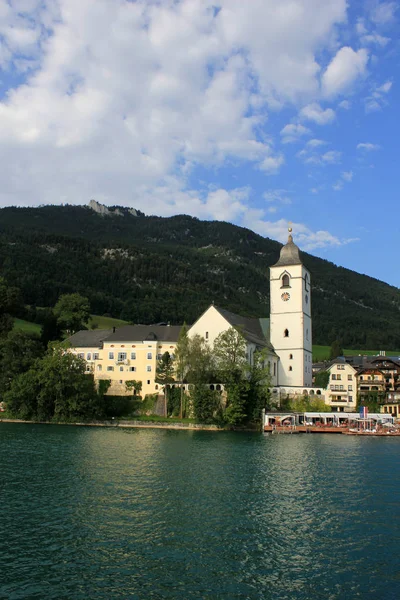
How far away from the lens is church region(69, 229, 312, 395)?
3499 inches

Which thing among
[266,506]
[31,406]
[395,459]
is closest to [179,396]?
[31,406]

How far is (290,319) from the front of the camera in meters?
94.3

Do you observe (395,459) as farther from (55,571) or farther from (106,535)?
(55,571)

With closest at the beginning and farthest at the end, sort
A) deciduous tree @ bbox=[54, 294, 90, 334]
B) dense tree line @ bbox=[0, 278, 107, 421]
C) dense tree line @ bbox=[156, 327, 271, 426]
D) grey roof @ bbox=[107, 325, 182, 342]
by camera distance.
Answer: dense tree line @ bbox=[156, 327, 271, 426], dense tree line @ bbox=[0, 278, 107, 421], grey roof @ bbox=[107, 325, 182, 342], deciduous tree @ bbox=[54, 294, 90, 334]

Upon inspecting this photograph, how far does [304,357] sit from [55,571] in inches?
3007

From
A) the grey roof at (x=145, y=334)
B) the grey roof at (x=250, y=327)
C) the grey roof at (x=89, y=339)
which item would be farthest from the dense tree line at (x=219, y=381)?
the grey roof at (x=89, y=339)

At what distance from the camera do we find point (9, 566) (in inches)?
840

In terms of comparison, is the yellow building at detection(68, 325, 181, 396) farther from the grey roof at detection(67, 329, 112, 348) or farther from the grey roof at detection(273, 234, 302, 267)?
the grey roof at detection(273, 234, 302, 267)

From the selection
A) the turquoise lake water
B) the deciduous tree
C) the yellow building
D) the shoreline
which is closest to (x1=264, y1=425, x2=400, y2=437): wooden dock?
the shoreline

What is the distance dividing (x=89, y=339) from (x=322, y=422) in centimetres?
4102

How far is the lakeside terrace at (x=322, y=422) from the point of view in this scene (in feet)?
254

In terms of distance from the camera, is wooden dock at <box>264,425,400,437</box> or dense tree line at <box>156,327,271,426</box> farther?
dense tree line at <box>156,327,271,426</box>

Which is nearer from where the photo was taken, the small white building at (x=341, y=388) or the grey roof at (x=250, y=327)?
the grey roof at (x=250, y=327)

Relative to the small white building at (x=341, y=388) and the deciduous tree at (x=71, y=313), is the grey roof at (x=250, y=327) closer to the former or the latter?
the small white building at (x=341, y=388)
